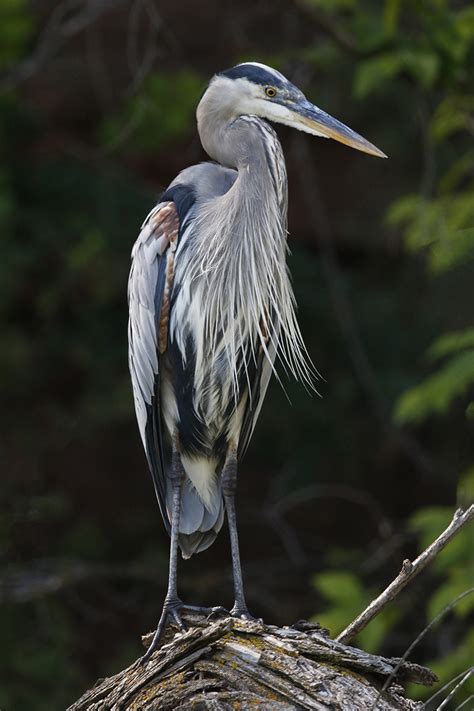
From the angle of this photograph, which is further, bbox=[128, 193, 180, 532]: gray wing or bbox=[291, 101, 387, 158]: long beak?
bbox=[128, 193, 180, 532]: gray wing

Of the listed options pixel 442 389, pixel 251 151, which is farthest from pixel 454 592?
pixel 251 151

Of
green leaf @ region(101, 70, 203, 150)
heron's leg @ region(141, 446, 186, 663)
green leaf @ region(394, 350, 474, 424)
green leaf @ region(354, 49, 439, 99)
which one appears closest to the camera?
heron's leg @ region(141, 446, 186, 663)

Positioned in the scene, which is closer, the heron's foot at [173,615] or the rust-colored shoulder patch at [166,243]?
the heron's foot at [173,615]

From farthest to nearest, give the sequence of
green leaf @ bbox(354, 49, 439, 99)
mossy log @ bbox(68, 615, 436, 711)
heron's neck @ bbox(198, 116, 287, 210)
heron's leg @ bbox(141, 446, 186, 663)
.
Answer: green leaf @ bbox(354, 49, 439, 99) < heron's neck @ bbox(198, 116, 287, 210) < heron's leg @ bbox(141, 446, 186, 663) < mossy log @ bbox(68, 615, 436, 711)

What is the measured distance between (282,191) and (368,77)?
1.32 m

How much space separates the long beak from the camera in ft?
11.3

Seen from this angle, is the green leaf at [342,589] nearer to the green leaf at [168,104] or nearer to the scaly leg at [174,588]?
the scaly leg at [174,588]

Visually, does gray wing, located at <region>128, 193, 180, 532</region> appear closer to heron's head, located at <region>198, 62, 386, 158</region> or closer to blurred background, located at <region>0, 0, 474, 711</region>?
heron's head, located at <region>198, 62, 386, 158</region>

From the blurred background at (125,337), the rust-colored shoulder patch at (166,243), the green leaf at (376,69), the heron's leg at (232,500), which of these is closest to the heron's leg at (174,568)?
the heron's leg at (232,500)

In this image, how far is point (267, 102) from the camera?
11.6 ft

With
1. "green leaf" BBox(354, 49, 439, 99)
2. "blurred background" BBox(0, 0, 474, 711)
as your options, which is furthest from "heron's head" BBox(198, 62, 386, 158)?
"blurred background" BBox(0, 0, 474, 711)

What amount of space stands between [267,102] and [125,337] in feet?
10.9

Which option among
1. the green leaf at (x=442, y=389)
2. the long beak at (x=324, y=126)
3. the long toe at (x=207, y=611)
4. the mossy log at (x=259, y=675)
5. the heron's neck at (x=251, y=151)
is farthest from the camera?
the green leaf at (x=442, y=389)

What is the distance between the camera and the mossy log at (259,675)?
8.43 ft
